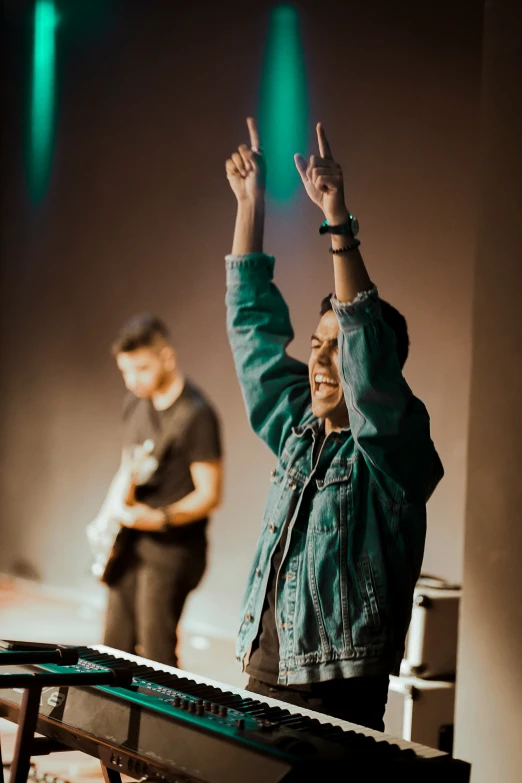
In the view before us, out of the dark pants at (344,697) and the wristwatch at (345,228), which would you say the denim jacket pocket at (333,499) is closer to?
the dark pants at (344,697)

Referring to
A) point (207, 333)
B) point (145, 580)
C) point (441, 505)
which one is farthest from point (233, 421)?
point (145, 580)

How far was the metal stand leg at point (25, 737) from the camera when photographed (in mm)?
1485

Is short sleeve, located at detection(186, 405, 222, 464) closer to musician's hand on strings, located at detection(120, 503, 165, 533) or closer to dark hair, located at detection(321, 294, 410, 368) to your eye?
musician's hand on strings, located at detection(120, 503, 165, 533)

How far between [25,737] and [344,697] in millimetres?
625

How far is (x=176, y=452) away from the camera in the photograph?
3900 mm

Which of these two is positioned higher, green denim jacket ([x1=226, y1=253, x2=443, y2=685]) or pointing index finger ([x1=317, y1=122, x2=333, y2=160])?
pointing index finger ([x1=317, y1=122, x2=333, y2=160])

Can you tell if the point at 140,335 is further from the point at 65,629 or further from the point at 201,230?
the point at 65,629

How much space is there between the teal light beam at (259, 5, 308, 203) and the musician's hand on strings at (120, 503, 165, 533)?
2447mm

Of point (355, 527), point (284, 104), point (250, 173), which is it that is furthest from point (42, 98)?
point (355, 527)

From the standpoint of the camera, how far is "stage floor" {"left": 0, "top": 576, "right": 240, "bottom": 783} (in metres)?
5.22

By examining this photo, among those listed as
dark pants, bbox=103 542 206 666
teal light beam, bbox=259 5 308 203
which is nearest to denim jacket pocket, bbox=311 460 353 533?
dark pants, bbox=103 542 206 666

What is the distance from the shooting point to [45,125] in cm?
763

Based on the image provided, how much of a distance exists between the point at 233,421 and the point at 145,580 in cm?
226

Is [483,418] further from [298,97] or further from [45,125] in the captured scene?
[45,125]
